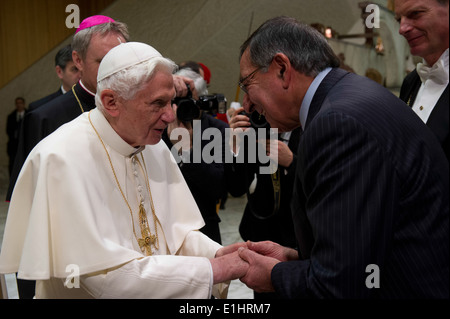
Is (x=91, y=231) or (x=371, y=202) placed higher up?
(x=371, y=202)

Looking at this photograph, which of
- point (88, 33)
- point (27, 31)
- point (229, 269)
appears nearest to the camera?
point (229, 269)

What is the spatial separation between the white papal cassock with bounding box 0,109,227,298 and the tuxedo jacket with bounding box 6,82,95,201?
31.4 inches

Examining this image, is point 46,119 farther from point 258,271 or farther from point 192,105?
point 258,271

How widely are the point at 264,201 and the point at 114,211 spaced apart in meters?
1.32

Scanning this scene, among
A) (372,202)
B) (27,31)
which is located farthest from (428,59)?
(27,31)

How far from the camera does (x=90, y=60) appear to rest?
9.63 ft

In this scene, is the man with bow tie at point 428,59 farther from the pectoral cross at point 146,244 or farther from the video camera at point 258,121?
the pectoral cross at point 146,244

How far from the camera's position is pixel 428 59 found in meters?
2.37

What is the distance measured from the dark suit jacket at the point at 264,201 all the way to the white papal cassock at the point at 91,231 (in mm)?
947

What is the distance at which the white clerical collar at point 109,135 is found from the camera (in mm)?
2234

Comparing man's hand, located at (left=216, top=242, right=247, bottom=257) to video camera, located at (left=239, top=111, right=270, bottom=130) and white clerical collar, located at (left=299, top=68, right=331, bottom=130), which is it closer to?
white clerical collar, located at (left=299, top=68, right=331, bottom=130)

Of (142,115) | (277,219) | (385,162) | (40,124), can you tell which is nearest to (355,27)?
(277,219)

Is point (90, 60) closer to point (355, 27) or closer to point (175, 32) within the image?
point (175, 32)

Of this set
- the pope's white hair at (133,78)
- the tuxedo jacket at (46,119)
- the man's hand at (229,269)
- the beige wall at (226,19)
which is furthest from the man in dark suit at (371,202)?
the beige wall at (226,19)
